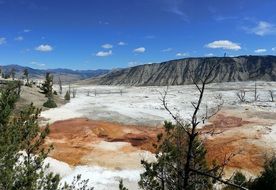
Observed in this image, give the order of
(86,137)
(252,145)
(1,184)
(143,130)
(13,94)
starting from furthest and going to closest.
Answer: (143,130) → (86,137) → (252,145) → (13,94) → (1,184)

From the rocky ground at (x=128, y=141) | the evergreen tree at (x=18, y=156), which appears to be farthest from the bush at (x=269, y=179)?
the evergreen tree at (x=18, y=156)

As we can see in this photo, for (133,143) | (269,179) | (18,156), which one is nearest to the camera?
(18,156)

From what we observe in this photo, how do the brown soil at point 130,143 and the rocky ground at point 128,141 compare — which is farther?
the brown soil at point 130,143

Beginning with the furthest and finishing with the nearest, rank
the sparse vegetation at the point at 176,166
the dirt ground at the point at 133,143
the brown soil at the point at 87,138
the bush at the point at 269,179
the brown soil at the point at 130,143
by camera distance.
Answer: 1. the brown soil at the point at 87,138
2. the brown soil at the point at 130,143
3. the dirt ground at the point at 133,143
4. the bush at the point at 269,179
5. the sparse vegetation at the point at 176,166

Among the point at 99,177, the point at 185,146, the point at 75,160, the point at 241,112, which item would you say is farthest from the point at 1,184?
the point at 241,112

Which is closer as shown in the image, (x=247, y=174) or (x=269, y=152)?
(x=247, y=174)

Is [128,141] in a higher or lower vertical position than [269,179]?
lower

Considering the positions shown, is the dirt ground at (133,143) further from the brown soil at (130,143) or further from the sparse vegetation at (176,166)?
the sparse vegetation at (176,166)

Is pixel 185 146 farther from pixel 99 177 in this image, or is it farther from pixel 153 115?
pixel 153 115

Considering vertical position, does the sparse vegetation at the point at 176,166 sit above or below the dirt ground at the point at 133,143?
above

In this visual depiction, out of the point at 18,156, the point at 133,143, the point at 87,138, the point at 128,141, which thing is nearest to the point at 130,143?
the point at 133,143

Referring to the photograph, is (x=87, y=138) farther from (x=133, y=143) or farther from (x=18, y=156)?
(x=18, y=156)
